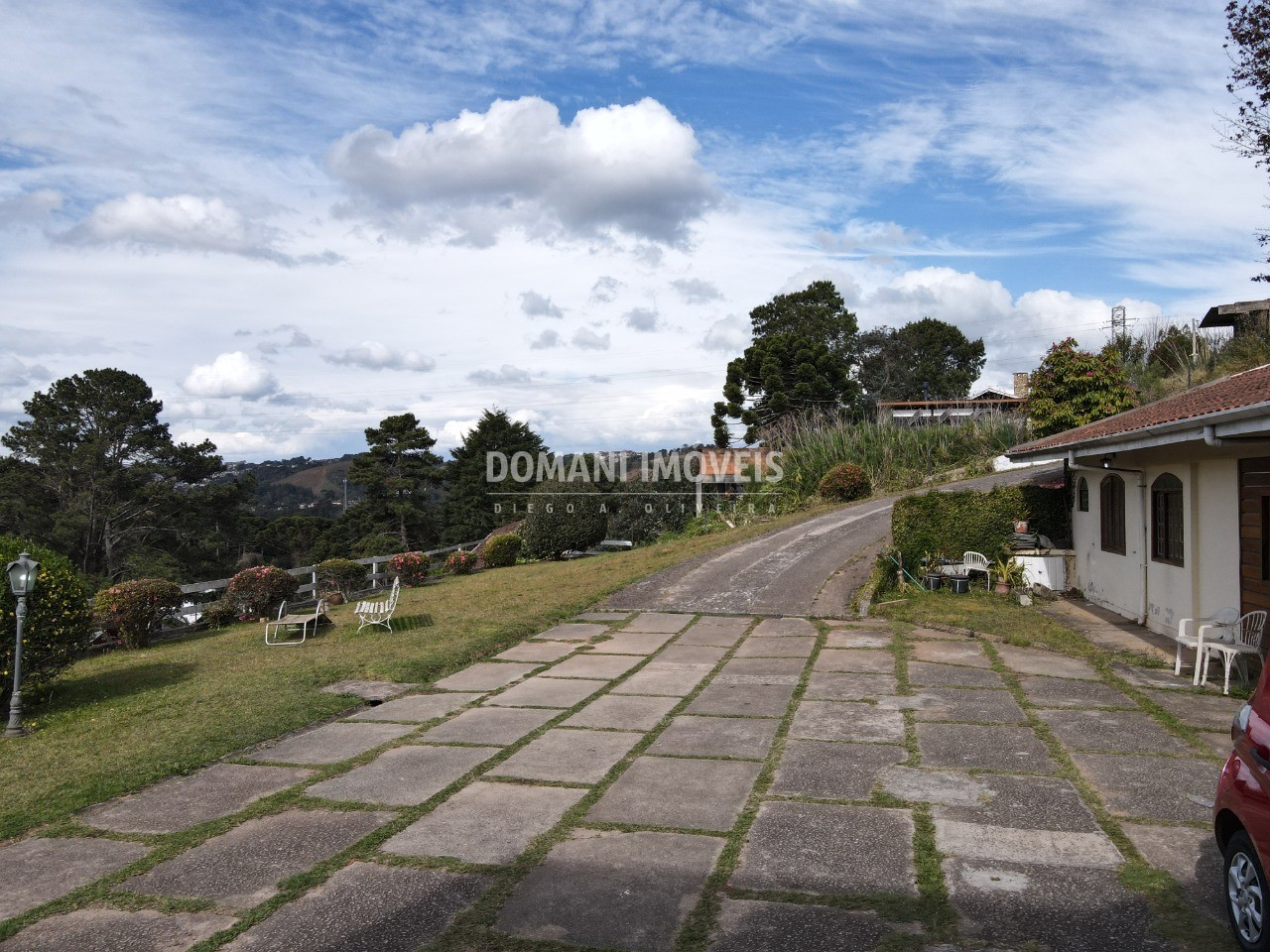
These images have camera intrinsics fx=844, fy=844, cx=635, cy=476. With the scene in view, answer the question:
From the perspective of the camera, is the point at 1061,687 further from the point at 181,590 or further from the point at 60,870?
the point at 181,590

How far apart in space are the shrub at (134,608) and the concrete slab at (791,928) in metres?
11.1

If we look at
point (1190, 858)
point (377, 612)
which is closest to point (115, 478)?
point (377, 612)

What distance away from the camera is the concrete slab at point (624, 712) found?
7.04 m

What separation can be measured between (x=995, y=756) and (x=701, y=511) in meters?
22.1

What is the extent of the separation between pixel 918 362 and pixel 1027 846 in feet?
196

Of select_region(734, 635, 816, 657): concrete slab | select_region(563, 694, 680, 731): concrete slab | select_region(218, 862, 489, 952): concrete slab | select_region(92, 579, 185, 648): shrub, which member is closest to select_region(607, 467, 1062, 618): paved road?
select_region(734, 635, 816, 657): concrete slab

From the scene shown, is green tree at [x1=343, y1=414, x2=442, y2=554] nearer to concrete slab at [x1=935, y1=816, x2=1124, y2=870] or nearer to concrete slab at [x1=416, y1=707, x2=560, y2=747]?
concrete slab at [x1=416, y1=707, x2=560, y2=747]

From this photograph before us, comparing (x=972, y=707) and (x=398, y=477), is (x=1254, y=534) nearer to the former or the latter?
(x=972, y=707)

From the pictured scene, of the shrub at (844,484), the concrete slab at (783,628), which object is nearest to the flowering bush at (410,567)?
the concrete slab at (783,628)

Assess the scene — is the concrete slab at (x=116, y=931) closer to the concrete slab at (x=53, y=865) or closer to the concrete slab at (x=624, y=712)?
the concrete slab at (x=53, y=865)

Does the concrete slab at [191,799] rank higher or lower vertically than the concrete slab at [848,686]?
lower

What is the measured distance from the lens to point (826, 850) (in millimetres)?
4441

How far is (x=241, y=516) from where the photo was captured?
35969 millimetres

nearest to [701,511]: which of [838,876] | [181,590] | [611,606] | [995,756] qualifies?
[611,606]
